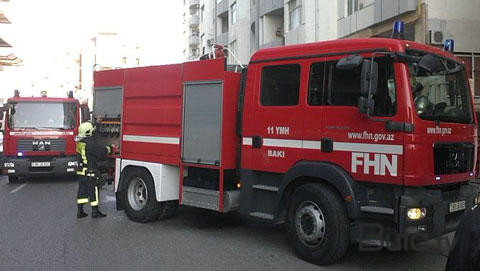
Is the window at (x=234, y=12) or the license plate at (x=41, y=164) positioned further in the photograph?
the window at (x=234, y=12)

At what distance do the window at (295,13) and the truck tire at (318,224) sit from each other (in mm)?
20068

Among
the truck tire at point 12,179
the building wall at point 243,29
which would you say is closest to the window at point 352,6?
the truck tire at point 12,179

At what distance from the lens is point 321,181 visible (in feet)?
18.2

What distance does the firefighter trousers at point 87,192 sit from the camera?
27.1ft

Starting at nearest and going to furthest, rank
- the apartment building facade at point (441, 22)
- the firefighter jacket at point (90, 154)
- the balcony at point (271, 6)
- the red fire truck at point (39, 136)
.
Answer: the firefighter jacket at point (90, 154) → the red fire truck at point (39, 136) → the apartment building facade at point (441, 22) → the balcony at point (271, 6)

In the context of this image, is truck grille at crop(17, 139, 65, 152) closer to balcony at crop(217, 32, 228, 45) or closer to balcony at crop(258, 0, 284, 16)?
balcony at crop(258, 0, 284, 16)

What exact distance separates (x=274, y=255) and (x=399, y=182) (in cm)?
186

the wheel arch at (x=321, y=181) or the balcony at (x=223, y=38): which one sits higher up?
the balcony at (x=223, y=38)

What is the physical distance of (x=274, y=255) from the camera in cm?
592

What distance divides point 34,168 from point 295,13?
54.5ft

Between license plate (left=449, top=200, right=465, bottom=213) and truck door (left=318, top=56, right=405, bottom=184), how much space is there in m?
0.80

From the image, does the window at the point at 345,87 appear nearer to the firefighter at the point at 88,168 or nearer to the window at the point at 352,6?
the firefighter at the point at 88,168

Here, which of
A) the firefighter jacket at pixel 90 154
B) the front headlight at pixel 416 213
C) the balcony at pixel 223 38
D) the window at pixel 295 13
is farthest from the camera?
the balcony at pixel 223 38

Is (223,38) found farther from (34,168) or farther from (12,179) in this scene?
(34,168)
